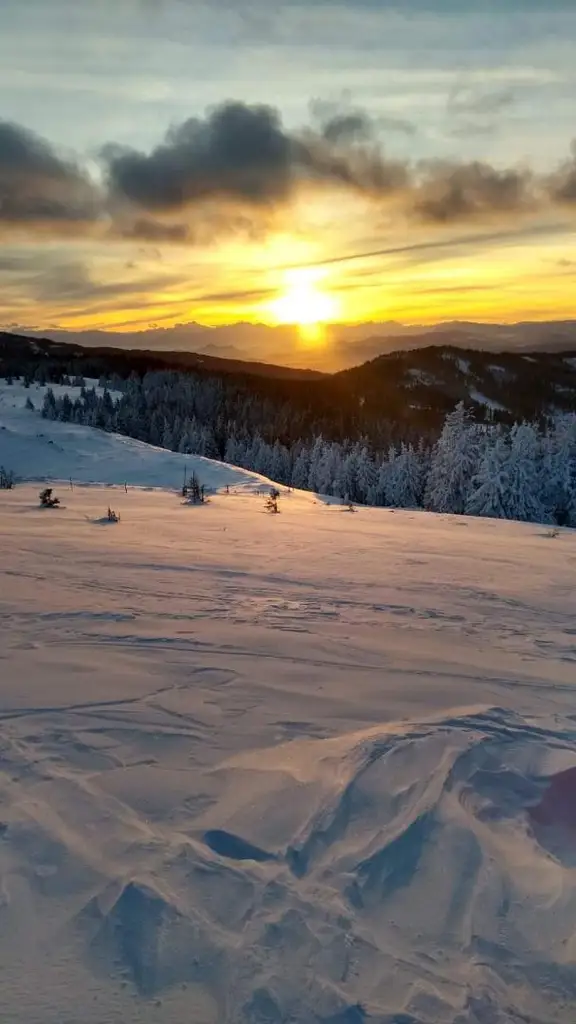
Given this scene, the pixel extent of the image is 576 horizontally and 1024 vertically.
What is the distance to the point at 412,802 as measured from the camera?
126 inches

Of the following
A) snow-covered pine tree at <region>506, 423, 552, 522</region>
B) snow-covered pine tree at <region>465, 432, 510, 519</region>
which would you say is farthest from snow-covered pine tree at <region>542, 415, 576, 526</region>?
snow-covered pine tree at <region>465, 432, 510, 519</region>

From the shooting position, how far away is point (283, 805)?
3098 millimetres

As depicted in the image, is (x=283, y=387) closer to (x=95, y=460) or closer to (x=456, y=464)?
(x=456, y=464)

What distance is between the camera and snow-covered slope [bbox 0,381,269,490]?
2341 cm

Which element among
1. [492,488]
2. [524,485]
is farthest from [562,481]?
[492,488]

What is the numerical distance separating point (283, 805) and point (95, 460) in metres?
26.4

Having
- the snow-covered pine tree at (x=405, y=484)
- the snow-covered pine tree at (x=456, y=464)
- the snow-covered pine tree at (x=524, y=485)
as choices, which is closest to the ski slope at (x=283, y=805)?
the snow-covered pine tree at (x=524, y=485)

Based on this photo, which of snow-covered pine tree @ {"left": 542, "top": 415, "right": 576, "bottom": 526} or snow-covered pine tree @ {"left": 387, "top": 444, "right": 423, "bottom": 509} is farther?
snow-covered pine tree @ {"left": 387, "top": 444, "right": 423, "bottom": 509}

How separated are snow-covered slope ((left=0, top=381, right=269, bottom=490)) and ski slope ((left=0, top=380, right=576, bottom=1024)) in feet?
50.5

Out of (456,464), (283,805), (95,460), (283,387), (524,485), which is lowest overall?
(283,805)

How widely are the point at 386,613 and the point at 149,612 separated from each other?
7.55ft

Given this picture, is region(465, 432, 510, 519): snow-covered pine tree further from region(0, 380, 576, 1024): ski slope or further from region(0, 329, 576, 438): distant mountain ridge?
region(0, 329, 576, 438): distant mountain ridge

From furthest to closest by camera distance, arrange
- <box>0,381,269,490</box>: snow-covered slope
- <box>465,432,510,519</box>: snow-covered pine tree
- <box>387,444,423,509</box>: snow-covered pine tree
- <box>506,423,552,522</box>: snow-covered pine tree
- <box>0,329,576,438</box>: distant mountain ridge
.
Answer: <box>0,329,576,438</box>: distant mountain ridge → <box>387,444,423,509</box>: snow-covered pine tree → <box>506,423,552,522</box>: snow-covered pine tree → <box>465,432,510,519</box>: snow-covered pine tree → <box>0,381,269,490</box>: snow-covered slope

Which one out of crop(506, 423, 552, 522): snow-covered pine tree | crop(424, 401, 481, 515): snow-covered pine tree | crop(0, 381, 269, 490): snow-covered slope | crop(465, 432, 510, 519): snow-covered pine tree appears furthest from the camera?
crop(424, 401, 481, 515): snow-covered pine tree
